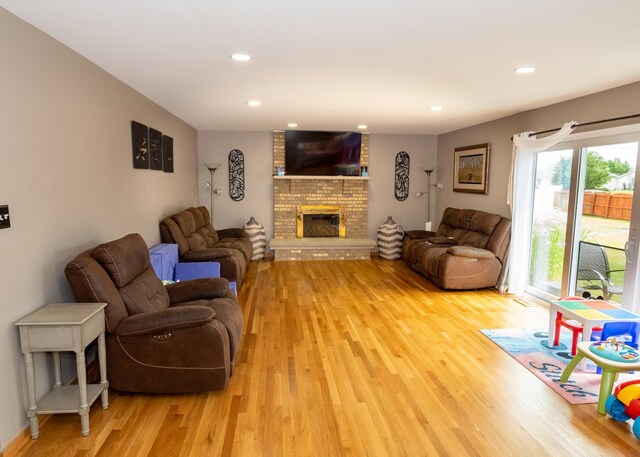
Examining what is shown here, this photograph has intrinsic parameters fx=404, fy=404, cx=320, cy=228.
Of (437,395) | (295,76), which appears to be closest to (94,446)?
(437,395)

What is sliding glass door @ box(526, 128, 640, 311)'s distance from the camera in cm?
385

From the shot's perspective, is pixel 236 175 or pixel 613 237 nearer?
pixel 613 237

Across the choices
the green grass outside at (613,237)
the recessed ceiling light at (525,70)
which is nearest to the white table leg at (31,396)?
the recessed ceiling light at (525,70)

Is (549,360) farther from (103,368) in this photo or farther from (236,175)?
(236,175)

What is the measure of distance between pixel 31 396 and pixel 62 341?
365mm

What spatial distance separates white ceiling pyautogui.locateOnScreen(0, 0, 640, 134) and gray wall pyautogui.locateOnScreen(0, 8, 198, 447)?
0.59 ft

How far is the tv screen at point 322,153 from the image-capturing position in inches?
300

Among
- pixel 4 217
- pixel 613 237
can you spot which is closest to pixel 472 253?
pixel 613 237

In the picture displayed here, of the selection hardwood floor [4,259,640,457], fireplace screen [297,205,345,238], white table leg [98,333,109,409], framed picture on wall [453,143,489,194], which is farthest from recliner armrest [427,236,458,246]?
white table leg [98,333,109,409]

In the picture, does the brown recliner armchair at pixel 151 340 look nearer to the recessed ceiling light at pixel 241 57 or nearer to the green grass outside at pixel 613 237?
the recessed ceiling light at pixel 241 57

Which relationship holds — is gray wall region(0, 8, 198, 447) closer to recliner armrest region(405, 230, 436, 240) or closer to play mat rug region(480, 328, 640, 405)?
play mat rug region(480, 328, 640, 405)

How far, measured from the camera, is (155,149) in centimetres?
478

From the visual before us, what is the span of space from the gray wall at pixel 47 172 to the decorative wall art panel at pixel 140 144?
172mm

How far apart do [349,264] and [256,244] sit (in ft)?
5.72
